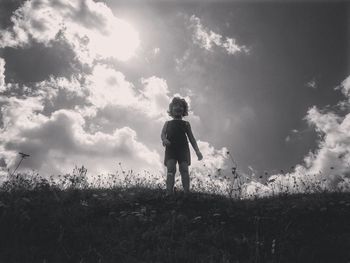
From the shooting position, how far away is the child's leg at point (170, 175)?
7.97 m

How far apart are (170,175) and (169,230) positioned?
100 inches

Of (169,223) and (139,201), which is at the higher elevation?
(139,201)

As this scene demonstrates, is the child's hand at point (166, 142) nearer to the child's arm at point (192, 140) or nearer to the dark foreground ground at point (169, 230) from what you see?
the child's arm at point (192, 140)

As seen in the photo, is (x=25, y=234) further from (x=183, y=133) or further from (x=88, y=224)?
(x=183, y=133)

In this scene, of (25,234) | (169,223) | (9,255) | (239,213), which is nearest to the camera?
(9,255)

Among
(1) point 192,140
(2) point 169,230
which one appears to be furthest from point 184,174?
(2) point 169,230

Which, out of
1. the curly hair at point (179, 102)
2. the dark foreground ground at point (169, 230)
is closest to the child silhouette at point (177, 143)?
the curly hair at point (179, 102)

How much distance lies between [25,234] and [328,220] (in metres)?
4.85

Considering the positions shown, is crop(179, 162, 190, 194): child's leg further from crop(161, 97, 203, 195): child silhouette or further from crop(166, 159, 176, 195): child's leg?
crop(166, 159, 176, 195): child's leg

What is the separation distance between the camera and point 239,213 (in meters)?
6.44

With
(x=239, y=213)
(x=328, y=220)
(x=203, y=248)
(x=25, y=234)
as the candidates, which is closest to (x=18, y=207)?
(x=25, y=234)

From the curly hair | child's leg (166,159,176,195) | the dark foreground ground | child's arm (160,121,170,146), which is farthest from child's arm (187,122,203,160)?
the dark foreground ground

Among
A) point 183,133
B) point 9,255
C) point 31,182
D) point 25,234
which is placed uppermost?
point 183,133

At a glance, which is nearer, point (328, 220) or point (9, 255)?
point (9, 255)
